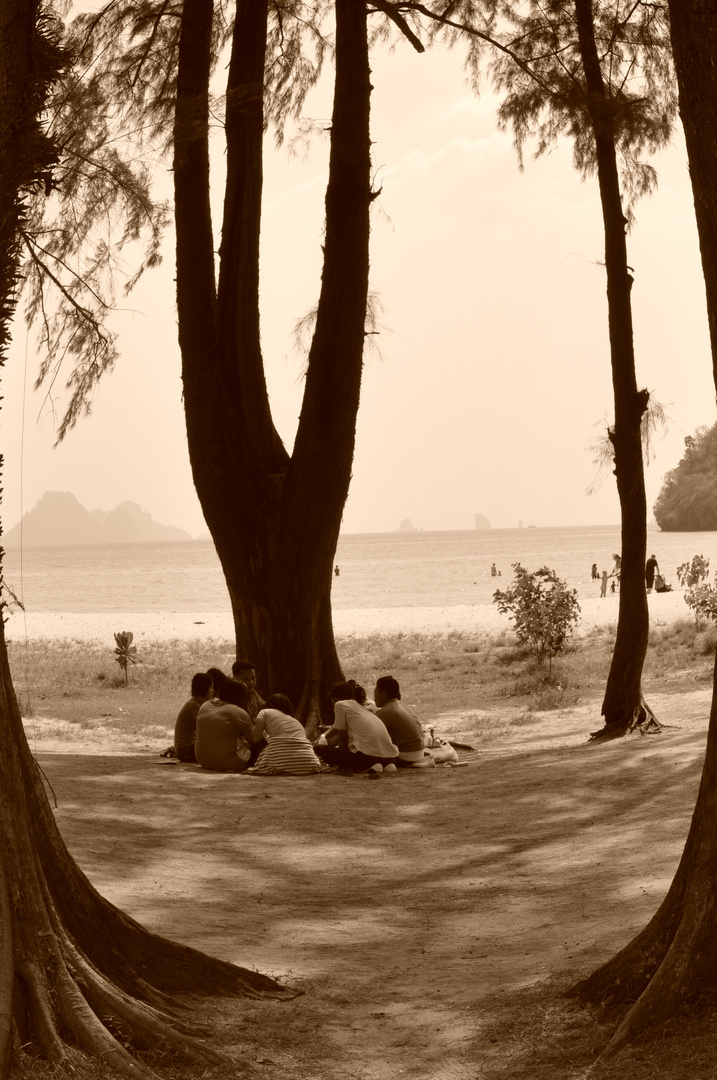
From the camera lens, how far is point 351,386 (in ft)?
41.3

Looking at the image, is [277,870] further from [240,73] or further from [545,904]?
[240,73]

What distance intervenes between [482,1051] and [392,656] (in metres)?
17.6

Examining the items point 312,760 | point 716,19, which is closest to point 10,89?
point 716,19

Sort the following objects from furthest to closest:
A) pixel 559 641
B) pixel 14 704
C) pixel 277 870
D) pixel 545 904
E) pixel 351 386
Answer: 1. pixel 559 641
2. pixel 351 386
3. pixel 277 870
4. pixel 545 904
5. pixel 14 704

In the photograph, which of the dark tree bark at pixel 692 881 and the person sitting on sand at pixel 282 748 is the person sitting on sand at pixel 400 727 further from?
the dark tree bark at pixel 692 881

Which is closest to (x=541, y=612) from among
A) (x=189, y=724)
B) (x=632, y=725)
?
(x=632, y=725)

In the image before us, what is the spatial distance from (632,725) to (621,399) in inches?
126

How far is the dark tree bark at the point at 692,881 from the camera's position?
393cm

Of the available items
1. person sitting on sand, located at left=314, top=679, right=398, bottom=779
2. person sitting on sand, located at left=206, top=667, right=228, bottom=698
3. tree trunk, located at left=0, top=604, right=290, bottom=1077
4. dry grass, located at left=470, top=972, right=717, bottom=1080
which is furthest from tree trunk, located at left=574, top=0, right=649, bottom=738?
tree trunk, located at left=0, top=604, right=290, bottom=1077

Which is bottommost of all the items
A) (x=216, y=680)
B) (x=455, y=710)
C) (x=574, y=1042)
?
(x=455, y=710)

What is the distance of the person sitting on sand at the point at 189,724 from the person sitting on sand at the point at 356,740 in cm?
121

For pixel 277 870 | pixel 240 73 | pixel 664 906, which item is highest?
pixel 240 73

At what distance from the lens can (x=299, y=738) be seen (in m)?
10.4

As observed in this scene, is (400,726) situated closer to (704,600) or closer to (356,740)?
(356,740)
